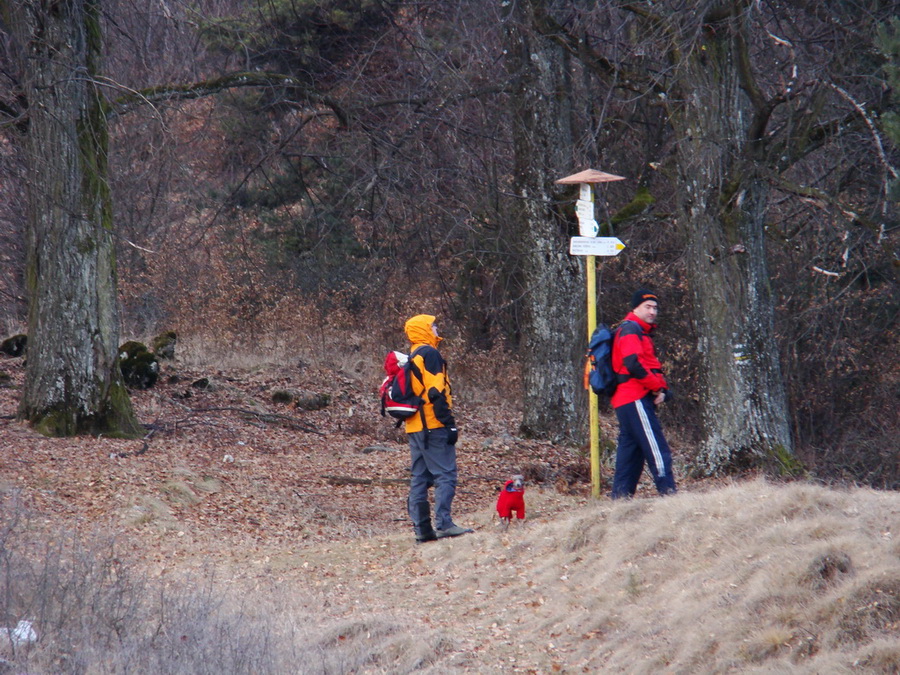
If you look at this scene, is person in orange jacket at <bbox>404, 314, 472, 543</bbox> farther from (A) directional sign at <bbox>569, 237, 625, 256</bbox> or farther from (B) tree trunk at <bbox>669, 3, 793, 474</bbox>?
(B) tree trunk at <bbox>669, 3, 793, 474</bbox>

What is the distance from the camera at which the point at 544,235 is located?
504 inches

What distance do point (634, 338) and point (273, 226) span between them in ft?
46.0

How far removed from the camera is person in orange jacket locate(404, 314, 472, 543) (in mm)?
7773

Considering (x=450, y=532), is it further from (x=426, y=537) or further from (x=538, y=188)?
(x=538, y=188)

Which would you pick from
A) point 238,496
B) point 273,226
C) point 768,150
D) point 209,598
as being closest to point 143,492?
point 238,496

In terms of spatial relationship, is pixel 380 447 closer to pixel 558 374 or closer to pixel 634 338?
pixel 558 374

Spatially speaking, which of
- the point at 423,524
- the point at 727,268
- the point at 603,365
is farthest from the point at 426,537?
the point at 727,268

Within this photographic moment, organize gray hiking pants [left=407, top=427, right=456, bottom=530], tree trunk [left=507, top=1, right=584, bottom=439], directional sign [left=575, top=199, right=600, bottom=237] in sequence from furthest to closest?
tree trunk [left=507, top=1, right=584, bottom=439]
directional sign [left=575, top=199, right=600, bottom=237]
gray hiking pants [left=407, top=427, right=456, bottom=530]

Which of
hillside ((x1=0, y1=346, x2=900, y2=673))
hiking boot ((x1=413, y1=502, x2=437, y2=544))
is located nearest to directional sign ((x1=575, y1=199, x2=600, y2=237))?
hillside ((x1=0, y1=346, x2=900, y2=673))

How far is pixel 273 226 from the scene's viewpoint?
20.3 metres

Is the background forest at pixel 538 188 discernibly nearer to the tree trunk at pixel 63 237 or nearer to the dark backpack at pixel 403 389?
the tree trunk at pixel 63 237

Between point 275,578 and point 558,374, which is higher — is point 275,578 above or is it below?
below

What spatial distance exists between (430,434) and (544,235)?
18.1 feet

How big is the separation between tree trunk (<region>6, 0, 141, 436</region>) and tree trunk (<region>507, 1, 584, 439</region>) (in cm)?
522
